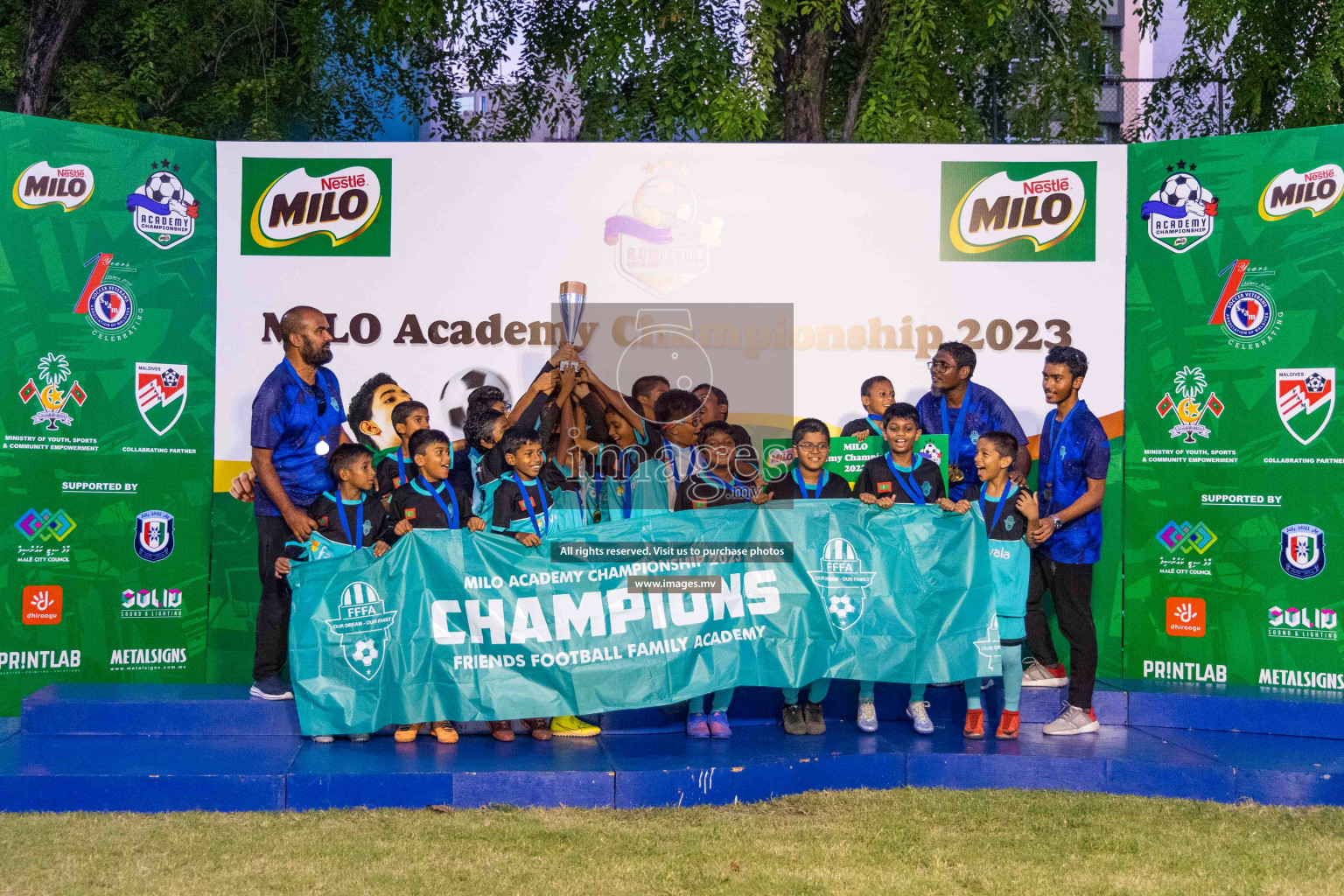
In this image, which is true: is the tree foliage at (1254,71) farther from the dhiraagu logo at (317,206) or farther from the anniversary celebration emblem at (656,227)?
the dhiraagu logo at (317,206)

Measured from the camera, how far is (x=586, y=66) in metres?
9.21

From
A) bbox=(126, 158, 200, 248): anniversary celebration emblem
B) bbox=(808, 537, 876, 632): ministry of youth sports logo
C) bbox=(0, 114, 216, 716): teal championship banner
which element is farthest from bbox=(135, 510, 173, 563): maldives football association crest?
bbox=(808, 537, 876, 632): ministry of youth sports logo

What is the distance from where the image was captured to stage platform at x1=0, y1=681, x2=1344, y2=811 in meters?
5.17

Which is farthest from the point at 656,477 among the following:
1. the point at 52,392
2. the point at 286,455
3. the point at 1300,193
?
the point at 1300,193

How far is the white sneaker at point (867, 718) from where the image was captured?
6152 mm

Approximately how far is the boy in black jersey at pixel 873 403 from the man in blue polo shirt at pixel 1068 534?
3.05 ft

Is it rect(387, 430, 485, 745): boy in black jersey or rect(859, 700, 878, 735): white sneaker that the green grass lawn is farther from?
rect(387, 430, 485, 745): boy in black jersey

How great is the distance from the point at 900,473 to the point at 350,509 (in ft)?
9.66

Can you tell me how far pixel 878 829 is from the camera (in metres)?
4.94

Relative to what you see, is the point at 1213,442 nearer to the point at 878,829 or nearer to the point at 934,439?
the point at 934,439

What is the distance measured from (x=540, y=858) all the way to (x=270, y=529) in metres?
2.89

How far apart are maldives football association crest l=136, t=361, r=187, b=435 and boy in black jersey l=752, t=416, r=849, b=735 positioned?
3.67 m

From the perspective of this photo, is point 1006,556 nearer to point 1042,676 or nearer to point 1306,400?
point 1042,676

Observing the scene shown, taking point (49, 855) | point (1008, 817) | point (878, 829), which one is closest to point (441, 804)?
point (49, 855)
